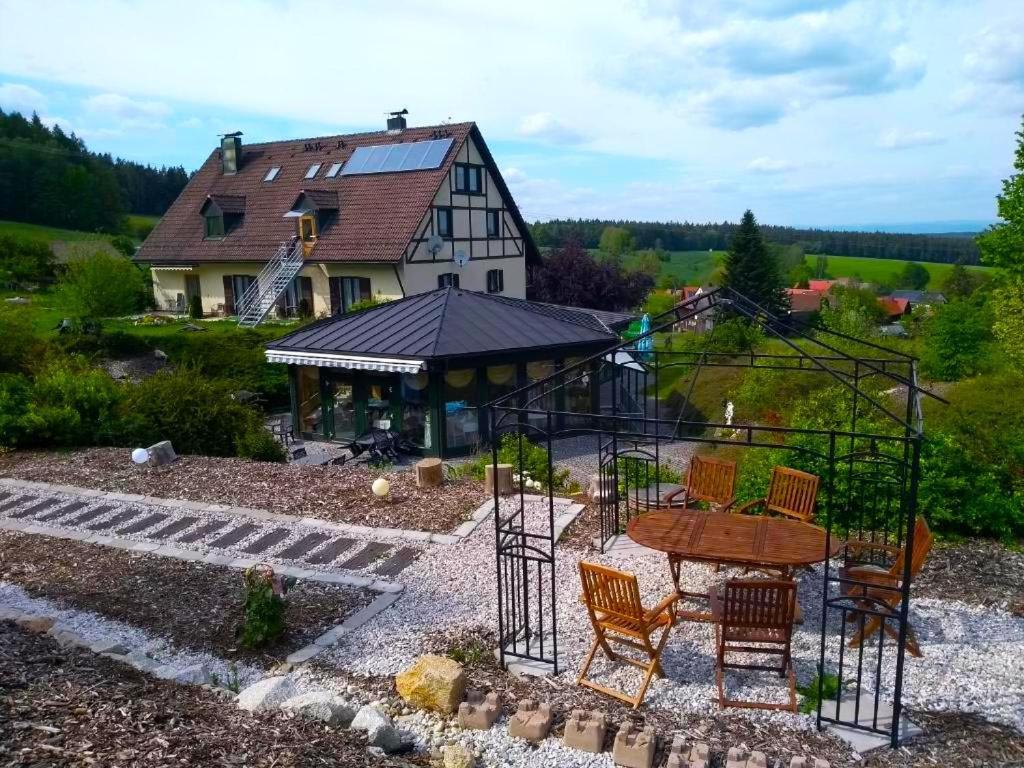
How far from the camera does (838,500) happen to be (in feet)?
27.8

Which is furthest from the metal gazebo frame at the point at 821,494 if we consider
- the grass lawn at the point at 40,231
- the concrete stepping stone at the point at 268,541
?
the grass lawn at the point at 40,231

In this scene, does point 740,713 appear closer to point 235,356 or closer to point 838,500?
point 838,500

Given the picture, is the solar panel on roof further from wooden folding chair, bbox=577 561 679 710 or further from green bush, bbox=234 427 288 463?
wooden folding chair, bbox=577 561 679 710

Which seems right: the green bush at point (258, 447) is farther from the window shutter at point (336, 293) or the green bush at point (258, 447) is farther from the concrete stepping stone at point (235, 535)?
the window shutter at point (336, 293)

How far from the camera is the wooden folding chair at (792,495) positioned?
24.7ft

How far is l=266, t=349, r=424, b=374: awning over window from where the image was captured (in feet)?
48.8

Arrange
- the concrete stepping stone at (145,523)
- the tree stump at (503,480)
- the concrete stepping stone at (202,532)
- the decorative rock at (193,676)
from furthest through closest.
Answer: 1. the tree stump at (503,480)
2. the concrete stepping stone at (145,523)
3. the concrete stepping stone at (202,532)
4. the decorative rock at (193,676)

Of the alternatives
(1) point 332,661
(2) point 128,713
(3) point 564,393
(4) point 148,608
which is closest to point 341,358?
(3) point 564,393

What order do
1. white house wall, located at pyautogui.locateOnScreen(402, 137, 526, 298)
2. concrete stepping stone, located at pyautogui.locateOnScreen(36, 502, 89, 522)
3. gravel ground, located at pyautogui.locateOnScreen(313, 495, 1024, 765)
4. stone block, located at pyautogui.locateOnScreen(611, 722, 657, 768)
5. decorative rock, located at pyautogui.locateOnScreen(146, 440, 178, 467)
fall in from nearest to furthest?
stone block, located at pyautogui.locateOnScreen(611, 722, 657, 768)
gravel ground, located at pyautogui.locateOnScreen(313, 495, 1024, 765)
concrete stepping stone, located at pyautogui.locateOnScreen(36, 502, 89, 522)
decorative rock, located at pyautogui.locateOnScreen(146, 440, 178, 467)
white house wall, located at pyautogui.locateOnScreen(402, 137, 526, 298)

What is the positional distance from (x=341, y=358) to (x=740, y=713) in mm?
12263

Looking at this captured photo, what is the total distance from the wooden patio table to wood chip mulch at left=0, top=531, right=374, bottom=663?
2814 millimetres

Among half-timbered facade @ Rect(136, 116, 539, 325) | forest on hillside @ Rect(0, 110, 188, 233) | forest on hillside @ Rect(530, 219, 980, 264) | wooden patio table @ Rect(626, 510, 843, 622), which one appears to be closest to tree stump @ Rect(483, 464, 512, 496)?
wooden patio table @ Rect(626, 510, 843, 622)

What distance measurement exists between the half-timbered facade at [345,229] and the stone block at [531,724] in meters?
22.5

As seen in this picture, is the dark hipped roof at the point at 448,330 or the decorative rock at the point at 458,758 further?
the dark hipped roof at the point at 448,330
